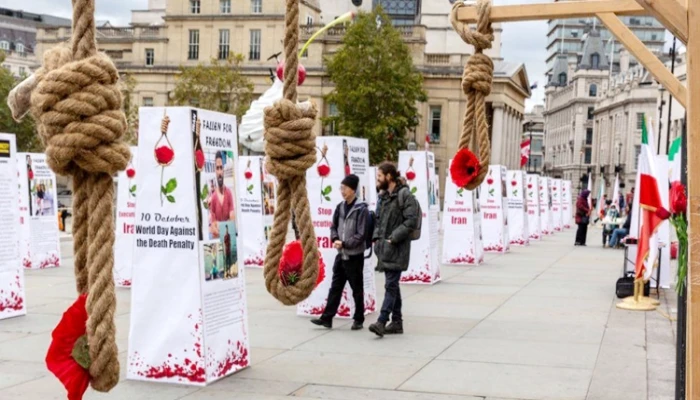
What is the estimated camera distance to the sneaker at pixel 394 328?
40.0ft

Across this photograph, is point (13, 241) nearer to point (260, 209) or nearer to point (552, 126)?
point (260, 209)

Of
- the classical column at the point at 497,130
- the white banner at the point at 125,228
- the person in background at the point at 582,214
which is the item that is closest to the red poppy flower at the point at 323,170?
the white banner at the point at 125,228

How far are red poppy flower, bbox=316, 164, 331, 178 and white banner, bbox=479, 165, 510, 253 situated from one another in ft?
44.7

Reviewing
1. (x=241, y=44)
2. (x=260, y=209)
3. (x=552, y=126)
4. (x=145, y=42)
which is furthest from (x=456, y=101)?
(x=552, y=126)

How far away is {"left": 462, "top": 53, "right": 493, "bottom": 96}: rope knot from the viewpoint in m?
5.37

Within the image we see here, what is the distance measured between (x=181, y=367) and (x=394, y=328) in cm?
384

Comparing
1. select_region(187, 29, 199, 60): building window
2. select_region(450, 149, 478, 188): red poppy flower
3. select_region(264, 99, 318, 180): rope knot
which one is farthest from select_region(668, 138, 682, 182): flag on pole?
select_region(187, 29, 199, 60): building window

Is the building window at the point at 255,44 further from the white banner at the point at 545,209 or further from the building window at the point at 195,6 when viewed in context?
the white banner at the point at 545,209

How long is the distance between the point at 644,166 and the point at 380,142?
49.7 meters

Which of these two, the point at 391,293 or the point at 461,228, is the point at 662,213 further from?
the point at 461,228

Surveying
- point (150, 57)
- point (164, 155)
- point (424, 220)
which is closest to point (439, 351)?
point (164, 155)

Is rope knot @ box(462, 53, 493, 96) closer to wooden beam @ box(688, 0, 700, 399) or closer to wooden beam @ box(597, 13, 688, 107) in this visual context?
wooden beam @ box(597, 13, 688, 107)

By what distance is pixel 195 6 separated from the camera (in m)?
87.2

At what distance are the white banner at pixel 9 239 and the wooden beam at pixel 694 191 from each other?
33.9 feet
